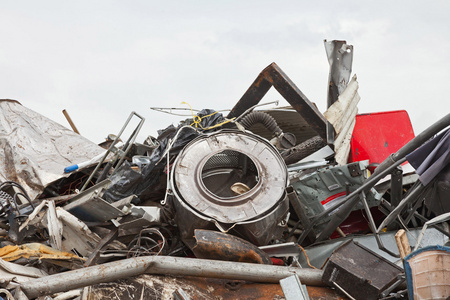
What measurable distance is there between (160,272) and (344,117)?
4035 millimetres

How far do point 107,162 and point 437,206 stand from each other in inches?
166

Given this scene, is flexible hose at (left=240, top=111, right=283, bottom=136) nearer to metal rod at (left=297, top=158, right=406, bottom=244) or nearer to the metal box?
metal rod at (left=297, top=158, right=406, bottom=244)

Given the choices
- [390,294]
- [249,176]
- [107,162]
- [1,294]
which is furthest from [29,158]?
[390,294]

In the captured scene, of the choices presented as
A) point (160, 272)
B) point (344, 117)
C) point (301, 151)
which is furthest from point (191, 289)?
point (344, 117)

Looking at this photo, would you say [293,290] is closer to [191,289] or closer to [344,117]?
[191,289]

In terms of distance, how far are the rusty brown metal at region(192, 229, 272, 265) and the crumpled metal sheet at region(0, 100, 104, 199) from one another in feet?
9.54

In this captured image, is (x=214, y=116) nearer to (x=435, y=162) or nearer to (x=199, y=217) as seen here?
(x=199, y=217)

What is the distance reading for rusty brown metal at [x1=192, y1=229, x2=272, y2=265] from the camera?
14.6 feet

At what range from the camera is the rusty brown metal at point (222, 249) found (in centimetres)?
445

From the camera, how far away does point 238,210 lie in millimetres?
5266

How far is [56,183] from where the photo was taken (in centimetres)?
688

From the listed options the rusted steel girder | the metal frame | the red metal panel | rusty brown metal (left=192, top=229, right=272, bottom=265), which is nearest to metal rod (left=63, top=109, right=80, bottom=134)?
the metal frame

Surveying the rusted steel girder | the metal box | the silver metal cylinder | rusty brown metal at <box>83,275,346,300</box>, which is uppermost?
the rusted steel girder

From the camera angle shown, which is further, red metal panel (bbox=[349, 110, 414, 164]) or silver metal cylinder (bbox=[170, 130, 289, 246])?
red metal panel (bbox=[349, 110, 414, 164])
